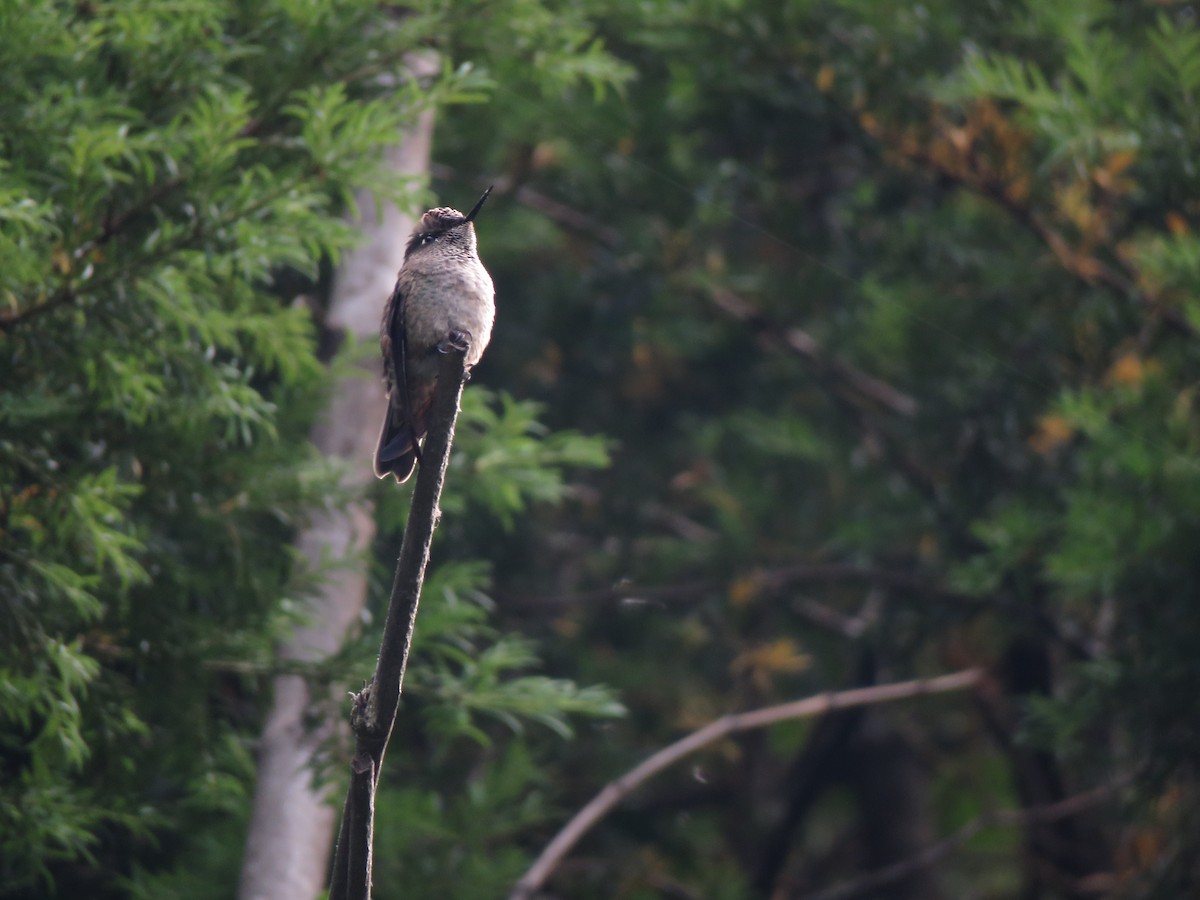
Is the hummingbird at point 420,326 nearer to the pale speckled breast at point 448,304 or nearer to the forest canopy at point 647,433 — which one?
the pale speckled breast at point 448,304

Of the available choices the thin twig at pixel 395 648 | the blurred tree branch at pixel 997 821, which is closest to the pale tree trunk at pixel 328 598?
the thin twig at pixel 395 648

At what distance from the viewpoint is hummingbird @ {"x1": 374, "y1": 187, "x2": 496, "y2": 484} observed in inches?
121

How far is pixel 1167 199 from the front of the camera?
535 cm

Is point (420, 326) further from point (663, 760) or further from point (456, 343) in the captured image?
point (663, 760)

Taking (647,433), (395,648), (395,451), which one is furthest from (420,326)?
(647,433)

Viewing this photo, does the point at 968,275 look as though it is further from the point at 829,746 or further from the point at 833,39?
the point at 829,746

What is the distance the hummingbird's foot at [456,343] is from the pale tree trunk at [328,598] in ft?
4.36

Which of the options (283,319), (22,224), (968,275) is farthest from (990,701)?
(22,224)

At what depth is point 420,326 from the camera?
10.4ft

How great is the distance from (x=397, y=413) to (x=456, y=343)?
668 mm

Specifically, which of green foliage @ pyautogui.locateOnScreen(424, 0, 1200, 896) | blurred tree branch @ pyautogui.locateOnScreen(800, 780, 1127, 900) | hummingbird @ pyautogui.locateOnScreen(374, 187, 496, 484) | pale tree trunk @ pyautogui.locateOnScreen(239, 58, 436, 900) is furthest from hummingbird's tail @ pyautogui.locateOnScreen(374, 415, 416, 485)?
blurred tree branch @ pyautogui.locateOnScreen(800, 780, 1127, 900)

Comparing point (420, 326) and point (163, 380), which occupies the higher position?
point (420, 326)

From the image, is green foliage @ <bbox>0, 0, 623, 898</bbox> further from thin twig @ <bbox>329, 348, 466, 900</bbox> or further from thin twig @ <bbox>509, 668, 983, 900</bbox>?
thin twig @ <bbox>329, 348, 466, 900</bbox>

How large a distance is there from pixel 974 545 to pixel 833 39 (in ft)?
7.85
